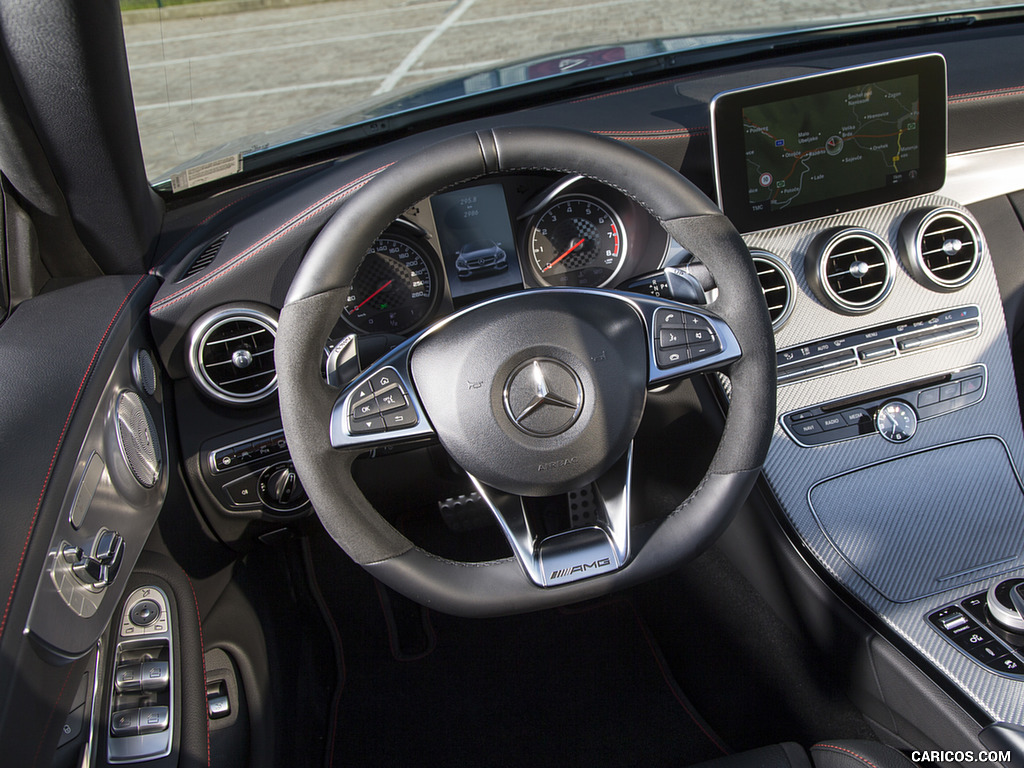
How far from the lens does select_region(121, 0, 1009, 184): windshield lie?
186cm

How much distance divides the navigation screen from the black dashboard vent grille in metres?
1.13

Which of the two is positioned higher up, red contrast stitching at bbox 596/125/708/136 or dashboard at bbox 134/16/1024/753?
red contrast stitching at bbox 596/125/708/136

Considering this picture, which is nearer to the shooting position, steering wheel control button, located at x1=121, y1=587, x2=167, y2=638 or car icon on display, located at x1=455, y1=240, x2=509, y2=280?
steering wheel control button, located at x1=121, y1=587, x2=167, y2=638

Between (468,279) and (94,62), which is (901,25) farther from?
(94,62)

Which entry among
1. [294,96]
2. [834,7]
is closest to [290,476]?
[834,7]

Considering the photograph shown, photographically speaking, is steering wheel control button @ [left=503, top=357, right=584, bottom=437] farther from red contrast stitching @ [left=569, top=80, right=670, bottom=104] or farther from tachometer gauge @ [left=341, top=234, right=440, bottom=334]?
red contrast stitching @ [left=569, top=80, right=670, bottom=104]

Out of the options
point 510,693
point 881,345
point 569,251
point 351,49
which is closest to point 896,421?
point 881,345

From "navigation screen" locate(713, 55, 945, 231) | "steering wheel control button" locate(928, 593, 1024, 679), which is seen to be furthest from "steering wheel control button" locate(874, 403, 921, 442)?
"navigation screen" locate(713, 55, 945, 231)

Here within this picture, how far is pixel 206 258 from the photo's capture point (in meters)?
1.66


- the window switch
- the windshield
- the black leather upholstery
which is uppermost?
the windshield

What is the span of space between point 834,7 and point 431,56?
3.23m

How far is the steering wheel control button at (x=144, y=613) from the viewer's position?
1538 mm

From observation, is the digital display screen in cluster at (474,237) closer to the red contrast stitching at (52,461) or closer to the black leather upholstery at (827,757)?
the red contrast stitching at (52,461)

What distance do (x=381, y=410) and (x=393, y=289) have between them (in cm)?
53
